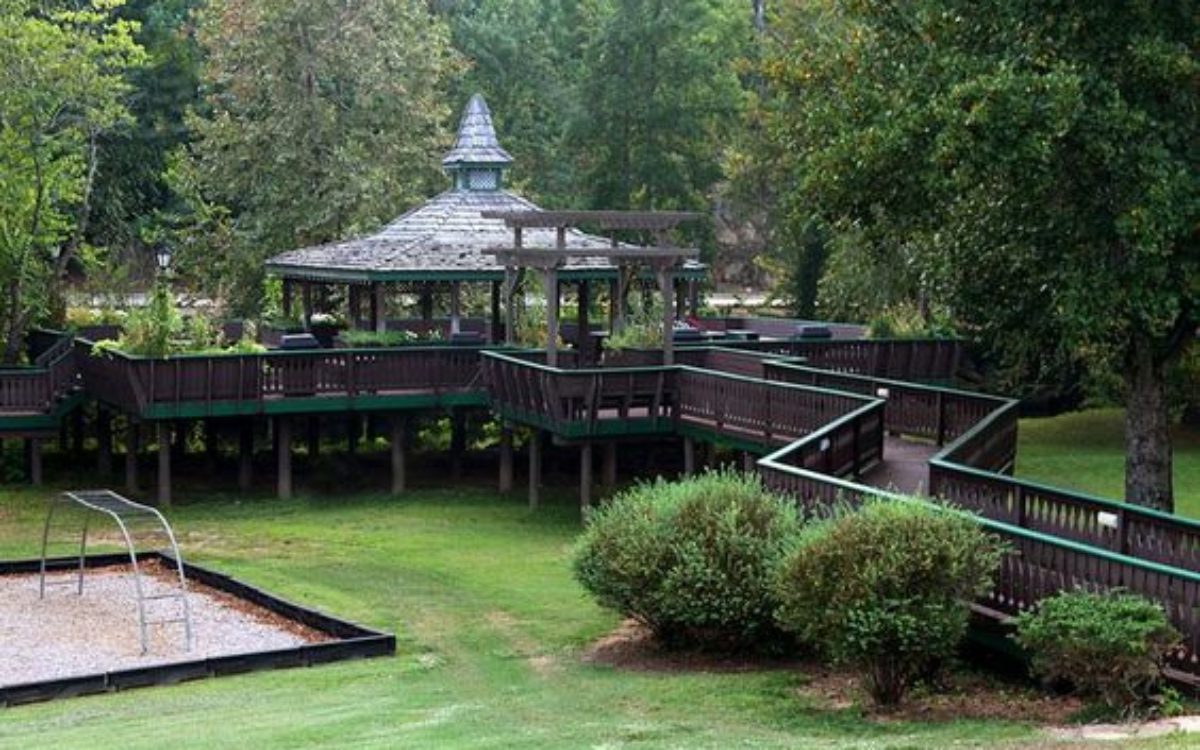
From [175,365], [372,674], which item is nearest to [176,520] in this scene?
[175,365]

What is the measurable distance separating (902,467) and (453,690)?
920 cm

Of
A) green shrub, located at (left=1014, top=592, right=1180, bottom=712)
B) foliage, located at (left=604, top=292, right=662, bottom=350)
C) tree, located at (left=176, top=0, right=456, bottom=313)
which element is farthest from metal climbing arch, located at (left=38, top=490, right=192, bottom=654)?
tree, located at (left=176, top=0, right=456, bottom=313)

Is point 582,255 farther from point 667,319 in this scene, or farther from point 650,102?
point 650,102

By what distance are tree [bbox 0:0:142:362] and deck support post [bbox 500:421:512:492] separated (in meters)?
10.4

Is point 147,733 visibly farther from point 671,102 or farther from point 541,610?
point 671,102

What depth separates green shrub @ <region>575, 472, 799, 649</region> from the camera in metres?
18.2

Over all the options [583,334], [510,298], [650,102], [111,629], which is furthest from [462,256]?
[650,102]

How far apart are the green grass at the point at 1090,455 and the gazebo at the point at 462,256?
7.74 metres

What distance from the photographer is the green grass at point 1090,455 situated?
3209 cm

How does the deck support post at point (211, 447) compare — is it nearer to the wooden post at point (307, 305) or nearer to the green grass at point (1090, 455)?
the wooden post at point (307, 305)

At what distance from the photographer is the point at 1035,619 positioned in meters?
15.4

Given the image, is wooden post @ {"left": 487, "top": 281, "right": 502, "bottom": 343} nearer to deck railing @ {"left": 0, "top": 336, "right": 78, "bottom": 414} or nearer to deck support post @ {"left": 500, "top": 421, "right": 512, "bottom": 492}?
deck support post @ {"left": 500, "top": 421, "right": 512, "bottom": 492}

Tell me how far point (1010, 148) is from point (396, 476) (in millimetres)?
15983

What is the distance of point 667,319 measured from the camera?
3186 centimetres
